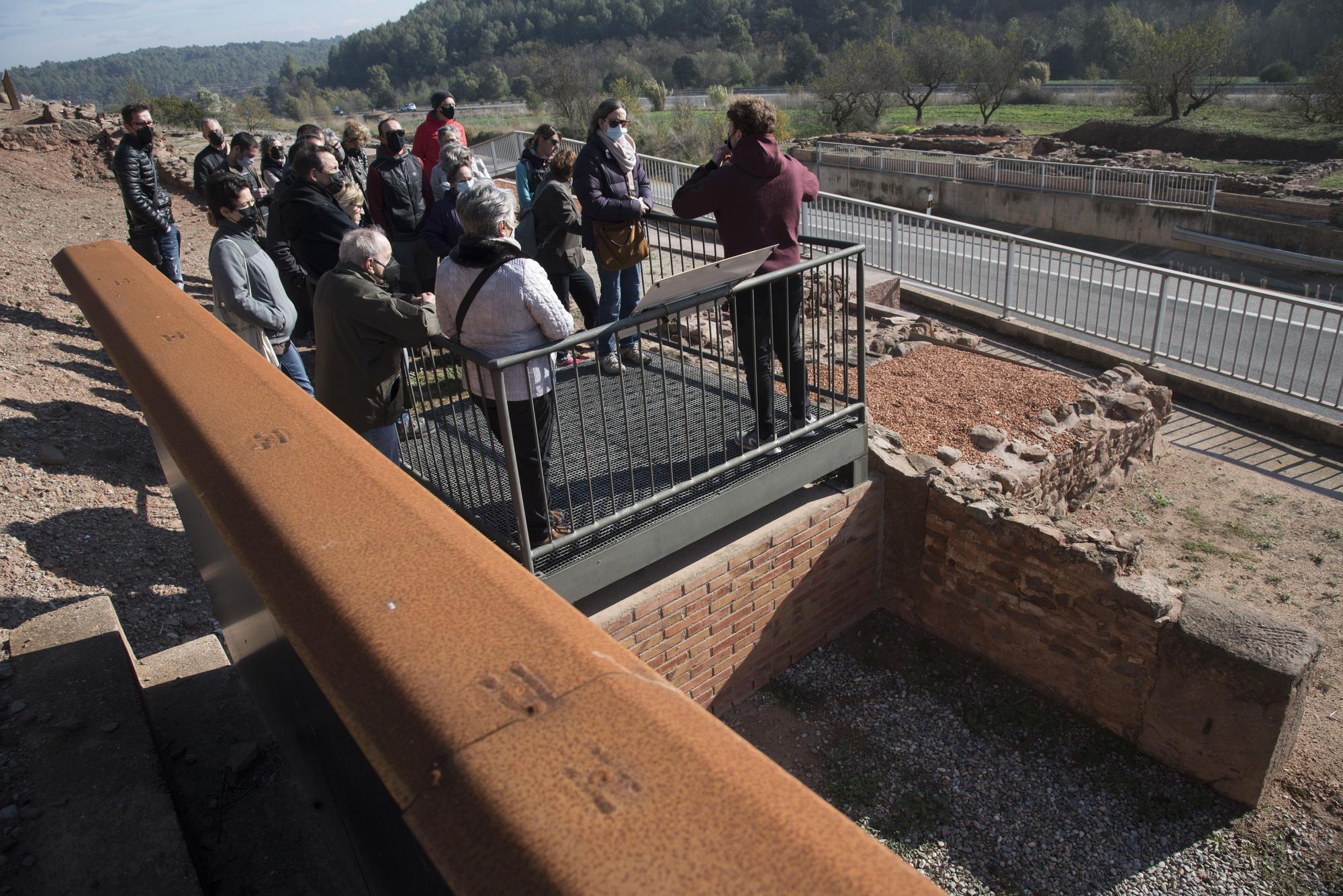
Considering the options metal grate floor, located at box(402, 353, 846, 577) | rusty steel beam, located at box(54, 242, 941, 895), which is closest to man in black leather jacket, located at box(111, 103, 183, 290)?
metal grate floor, located at box(402, 353, 846, 577)

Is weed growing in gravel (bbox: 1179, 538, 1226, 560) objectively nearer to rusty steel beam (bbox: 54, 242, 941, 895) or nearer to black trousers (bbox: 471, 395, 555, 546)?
black trousers (bbox: 471, 395, 555, 546)

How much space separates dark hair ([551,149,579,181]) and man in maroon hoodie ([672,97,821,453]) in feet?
4.39

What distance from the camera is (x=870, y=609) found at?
6586 millimetres

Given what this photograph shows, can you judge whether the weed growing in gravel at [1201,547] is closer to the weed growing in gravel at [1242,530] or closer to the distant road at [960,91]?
the weed growing in gravel at [1242,530]

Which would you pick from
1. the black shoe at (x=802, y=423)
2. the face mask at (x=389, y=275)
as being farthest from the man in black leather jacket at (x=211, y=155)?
the black shoe at (x=802, y=423)

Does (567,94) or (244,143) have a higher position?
(244,143)

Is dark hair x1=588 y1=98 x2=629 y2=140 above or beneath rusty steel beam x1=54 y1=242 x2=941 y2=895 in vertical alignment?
above

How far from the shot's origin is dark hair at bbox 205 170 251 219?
548 centimetres

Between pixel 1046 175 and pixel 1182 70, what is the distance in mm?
18612

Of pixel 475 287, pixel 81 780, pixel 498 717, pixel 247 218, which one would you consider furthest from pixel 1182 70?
pixel 498 717

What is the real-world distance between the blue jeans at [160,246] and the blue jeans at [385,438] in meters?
4.84

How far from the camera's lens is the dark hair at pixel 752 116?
476 cm

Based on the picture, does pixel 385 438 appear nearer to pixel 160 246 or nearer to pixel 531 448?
pixel 531 448

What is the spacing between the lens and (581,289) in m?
6.61
